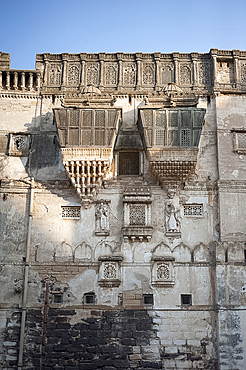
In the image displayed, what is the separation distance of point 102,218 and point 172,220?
1989 millimetres

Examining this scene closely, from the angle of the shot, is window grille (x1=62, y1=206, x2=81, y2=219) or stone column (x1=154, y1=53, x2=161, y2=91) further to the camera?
stone column (x1=154, y1=53, x2=161, y2=91)

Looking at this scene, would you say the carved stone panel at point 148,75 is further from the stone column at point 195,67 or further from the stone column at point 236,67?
the stone column at point 236,67

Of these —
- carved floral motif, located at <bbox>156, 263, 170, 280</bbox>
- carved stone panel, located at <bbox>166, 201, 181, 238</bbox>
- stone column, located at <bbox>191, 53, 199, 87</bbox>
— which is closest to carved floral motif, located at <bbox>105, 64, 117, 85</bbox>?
stone column, located at <bbox>191, 53, 199, 87</bbox>

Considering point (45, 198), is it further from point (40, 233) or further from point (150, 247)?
point (150, 247)

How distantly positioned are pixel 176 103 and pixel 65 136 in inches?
138

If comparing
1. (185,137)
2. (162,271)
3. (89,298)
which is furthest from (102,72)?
(89,298)

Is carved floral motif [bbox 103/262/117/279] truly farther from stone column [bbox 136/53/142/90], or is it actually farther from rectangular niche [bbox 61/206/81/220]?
stone column [bbox 136/53/142/90]

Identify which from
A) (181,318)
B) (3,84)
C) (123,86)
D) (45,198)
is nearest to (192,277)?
(181,318)

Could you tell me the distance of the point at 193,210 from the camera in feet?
48.4

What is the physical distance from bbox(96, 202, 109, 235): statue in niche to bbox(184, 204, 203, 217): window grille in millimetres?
2278

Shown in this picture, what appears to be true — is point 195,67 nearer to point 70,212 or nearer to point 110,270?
point 70,212

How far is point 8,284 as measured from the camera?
14133mm

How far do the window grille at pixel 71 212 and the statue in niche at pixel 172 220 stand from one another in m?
2.58

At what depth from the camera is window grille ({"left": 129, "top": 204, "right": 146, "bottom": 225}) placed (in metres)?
14.5
